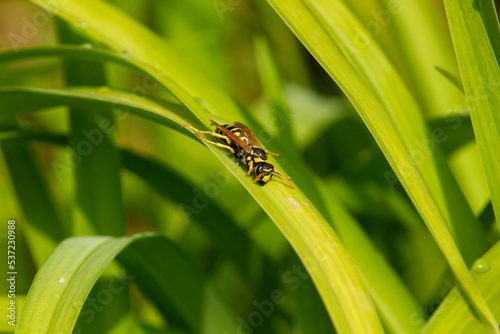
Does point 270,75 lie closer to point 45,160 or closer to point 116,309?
point 116,309

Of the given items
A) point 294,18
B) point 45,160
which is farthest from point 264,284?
point 45,160

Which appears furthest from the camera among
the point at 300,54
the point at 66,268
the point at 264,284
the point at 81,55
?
the point at 300,54

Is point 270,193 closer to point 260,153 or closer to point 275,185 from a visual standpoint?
point 275,185

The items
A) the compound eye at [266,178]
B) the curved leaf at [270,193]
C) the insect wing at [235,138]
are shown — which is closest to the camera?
the curved leaf at [270,193]

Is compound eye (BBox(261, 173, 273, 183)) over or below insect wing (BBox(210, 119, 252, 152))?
below

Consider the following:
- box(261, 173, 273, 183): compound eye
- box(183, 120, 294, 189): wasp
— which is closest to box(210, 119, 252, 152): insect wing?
box(183, 120, 294, 189): wasp

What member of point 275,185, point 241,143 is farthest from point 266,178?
point 241,143

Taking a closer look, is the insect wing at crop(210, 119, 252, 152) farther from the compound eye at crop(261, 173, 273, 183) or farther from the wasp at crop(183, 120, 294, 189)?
the compound eye at crop(261, 173, 273, 183)

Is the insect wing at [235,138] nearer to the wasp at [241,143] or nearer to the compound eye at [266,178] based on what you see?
the wasp at [241,143]

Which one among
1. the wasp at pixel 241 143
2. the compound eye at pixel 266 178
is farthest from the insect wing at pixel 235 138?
the compound eye at pixel 266 178
